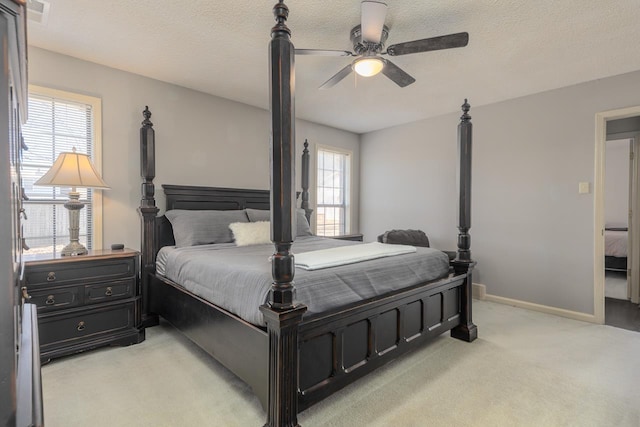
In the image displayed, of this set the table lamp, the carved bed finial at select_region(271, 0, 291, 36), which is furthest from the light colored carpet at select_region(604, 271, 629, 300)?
the table lamp

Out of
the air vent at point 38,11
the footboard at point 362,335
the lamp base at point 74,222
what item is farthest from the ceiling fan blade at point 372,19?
the lamp base at point 74,222

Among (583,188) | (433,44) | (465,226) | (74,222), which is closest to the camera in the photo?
(433,44)

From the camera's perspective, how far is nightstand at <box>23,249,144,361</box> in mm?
2264

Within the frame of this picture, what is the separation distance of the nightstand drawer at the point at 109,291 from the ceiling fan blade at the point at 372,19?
269cm

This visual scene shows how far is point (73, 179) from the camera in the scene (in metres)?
2.44

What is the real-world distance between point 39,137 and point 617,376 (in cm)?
491

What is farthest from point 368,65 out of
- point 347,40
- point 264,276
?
point 264,276

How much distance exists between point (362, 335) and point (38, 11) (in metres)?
3.13

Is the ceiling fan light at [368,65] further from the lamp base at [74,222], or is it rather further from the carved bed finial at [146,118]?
the lamp base at [74,222]

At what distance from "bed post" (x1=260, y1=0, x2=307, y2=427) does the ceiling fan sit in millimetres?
728

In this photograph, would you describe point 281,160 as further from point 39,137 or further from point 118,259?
point 39,137

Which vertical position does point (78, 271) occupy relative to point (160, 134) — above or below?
below

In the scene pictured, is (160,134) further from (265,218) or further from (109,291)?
(109,291)

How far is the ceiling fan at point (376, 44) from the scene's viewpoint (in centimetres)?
196
